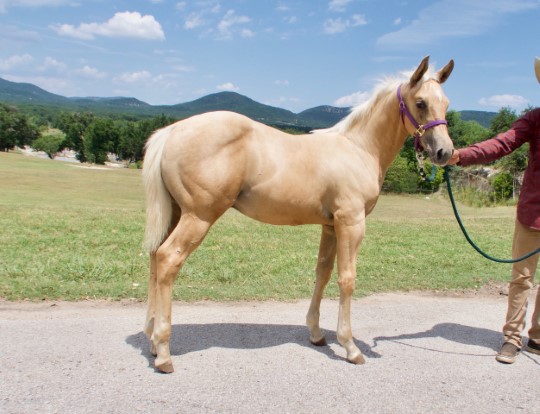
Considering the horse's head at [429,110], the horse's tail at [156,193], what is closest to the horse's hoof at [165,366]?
the horse's tail at [156,193]

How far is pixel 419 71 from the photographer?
3795 millimetres

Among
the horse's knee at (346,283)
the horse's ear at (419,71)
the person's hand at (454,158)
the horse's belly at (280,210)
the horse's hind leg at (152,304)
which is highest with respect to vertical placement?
the horse's ear at (419,71)

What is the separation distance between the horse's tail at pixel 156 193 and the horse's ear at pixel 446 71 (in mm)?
2531

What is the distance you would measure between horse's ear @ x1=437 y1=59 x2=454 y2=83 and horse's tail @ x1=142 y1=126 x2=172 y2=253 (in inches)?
99.6

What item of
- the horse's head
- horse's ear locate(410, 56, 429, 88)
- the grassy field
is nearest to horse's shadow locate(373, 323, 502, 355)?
the grassy field

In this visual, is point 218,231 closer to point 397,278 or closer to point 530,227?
point 397,278

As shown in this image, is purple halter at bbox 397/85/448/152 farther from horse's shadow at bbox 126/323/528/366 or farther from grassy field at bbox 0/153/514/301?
grassy field at bbox 0/153/514/301

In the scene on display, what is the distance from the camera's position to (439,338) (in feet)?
15.7

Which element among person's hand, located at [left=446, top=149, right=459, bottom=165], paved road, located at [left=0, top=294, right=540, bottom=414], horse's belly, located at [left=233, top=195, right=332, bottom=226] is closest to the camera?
paved road, located at [left=0, top=294, right=540, bottom=414]

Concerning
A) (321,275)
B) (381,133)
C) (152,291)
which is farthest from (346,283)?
(152,291)

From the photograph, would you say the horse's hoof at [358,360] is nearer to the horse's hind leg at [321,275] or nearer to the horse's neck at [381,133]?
the horse's hind leg at [321,275]

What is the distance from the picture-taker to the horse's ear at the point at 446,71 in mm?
3941

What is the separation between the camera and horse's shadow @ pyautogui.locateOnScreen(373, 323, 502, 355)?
4.64 metres

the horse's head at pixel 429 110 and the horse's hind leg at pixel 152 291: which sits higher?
the horse's head at pixel 429 110
